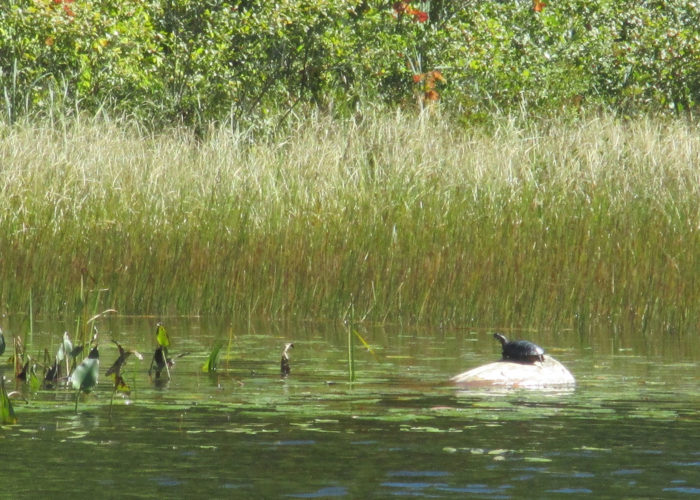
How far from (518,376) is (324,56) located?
1162 centimetres

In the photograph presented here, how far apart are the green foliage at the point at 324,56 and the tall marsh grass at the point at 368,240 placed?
4394mm

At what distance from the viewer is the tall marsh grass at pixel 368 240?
34.6ft

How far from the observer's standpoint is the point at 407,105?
18.3 m

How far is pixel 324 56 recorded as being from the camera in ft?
59.8

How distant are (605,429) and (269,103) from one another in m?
13.3

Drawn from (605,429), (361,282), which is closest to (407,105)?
(361,282)

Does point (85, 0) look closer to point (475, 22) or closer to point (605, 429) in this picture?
point (475, 22)

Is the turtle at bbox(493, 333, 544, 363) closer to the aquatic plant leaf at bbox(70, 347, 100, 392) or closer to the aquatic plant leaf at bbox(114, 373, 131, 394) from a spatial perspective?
the aquatic plant leaf at bbox(114, 373, 131, 394)

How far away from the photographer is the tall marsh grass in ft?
34.6

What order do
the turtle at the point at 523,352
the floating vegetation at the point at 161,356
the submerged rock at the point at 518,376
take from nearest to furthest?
the floating vegetation at the point at 161,356 < the submerged rock at the point at 518,376 < the turtle at the point at 523,352

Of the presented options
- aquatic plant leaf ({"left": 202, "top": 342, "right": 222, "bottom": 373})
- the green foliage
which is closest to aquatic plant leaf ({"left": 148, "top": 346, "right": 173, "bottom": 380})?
aquatic plant leaf ({"left": 202, "top": 342, "right": 222, "bottom": 373})

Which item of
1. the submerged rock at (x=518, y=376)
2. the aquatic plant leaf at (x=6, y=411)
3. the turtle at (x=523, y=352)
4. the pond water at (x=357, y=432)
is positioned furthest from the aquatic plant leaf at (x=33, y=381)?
the turtle at (x=523, y=352)

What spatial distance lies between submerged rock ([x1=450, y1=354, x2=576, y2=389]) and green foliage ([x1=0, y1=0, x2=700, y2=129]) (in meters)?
9.27

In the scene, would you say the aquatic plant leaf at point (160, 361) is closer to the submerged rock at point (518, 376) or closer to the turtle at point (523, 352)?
the submerged rock at point (518, 376)
